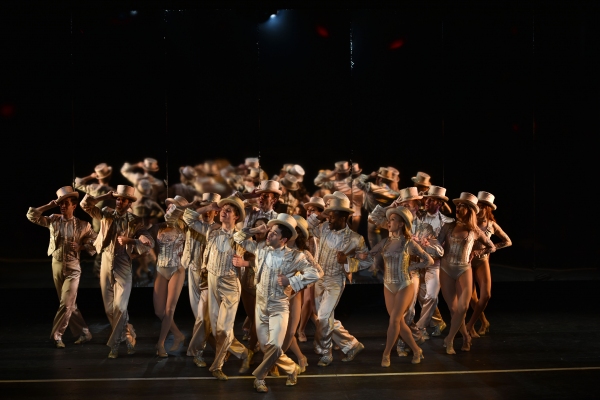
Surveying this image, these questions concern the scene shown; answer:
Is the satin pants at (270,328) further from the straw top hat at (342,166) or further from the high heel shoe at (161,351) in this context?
the straw top hat at (342,166)

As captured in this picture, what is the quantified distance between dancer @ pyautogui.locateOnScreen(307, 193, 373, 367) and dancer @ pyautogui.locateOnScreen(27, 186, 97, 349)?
255 centimetres

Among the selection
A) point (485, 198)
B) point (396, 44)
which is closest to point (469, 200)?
point (485, 198)

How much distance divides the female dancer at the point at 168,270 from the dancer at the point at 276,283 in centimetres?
151

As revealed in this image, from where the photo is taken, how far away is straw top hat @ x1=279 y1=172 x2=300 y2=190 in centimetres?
1135

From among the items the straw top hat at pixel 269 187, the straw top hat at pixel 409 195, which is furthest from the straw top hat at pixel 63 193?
the straw top hat at pixel 409 195

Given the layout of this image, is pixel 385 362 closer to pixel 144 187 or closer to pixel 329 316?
pixel 329 316

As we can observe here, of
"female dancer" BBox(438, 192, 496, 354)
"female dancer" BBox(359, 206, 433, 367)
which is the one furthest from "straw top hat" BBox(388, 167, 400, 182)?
"female dancer" BBox(359, 206, 433, 367)

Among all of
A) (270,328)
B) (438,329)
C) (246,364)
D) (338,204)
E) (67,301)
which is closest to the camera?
(270,328)

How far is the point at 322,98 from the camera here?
1138cm

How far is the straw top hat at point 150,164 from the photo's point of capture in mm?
11242

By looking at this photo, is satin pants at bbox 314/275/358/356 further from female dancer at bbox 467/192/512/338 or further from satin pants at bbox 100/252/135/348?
satin pants at bbox 100/252/135/348

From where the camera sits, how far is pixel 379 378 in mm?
7535

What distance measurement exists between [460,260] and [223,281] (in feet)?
8.35

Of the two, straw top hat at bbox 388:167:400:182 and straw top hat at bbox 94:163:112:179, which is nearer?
straw top hat at bbox 94:163:112:179
